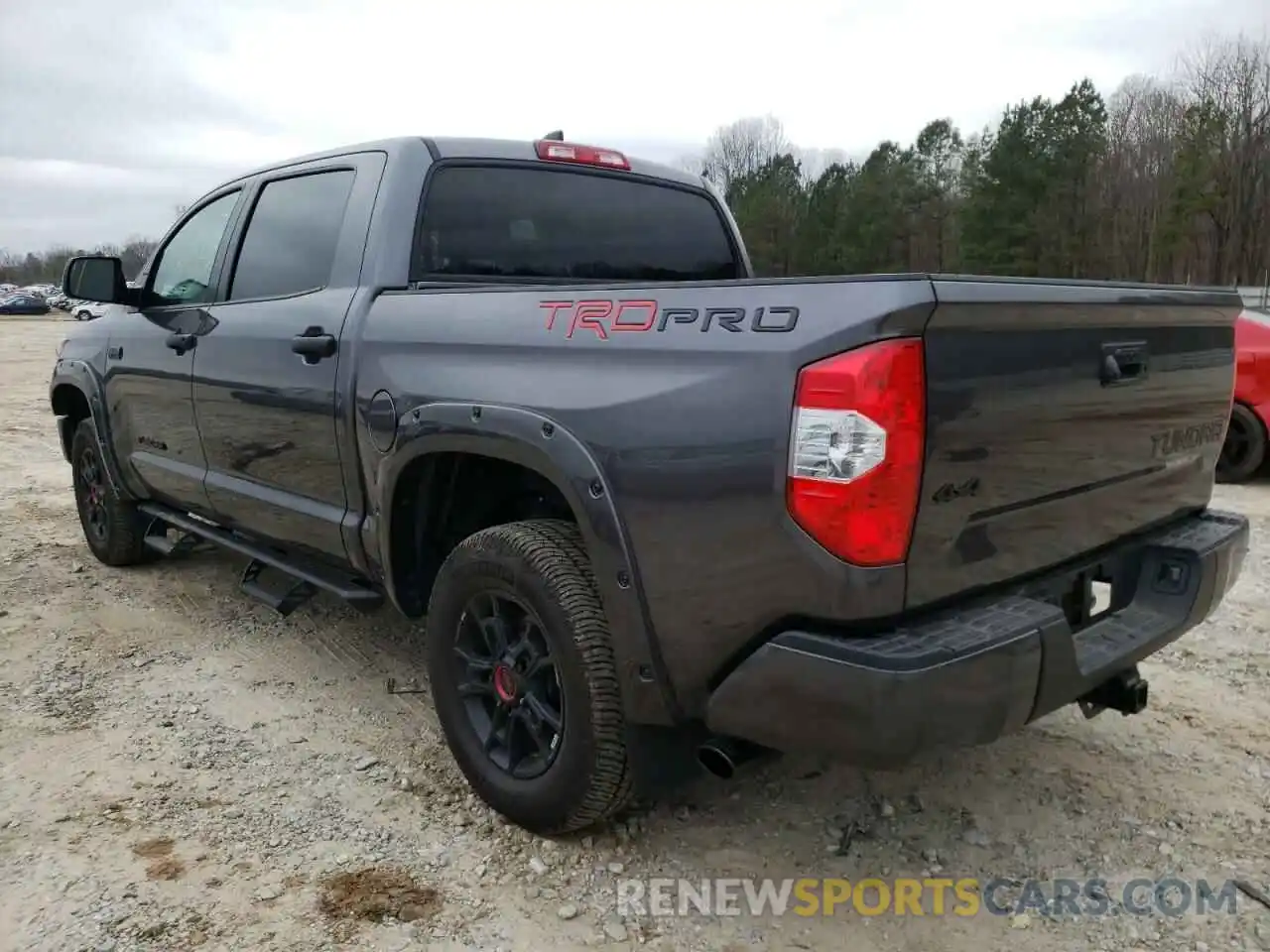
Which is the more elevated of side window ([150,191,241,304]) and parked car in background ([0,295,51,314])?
side window ([150,191,241,304])

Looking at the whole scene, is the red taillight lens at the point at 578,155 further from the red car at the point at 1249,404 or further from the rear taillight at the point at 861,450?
the red car at the point at 1249,404

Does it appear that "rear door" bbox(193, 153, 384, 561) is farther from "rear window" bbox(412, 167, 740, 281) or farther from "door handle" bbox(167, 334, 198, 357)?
"rear window" bbox(412, 167, 740, 281)

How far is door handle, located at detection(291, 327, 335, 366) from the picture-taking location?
327 centimetres

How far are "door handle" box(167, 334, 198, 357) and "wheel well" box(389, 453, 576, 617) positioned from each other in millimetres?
1613

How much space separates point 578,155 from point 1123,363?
2139 mm

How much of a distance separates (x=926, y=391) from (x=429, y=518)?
66.8 inches

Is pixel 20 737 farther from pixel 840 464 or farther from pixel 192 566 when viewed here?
pixel 840 464

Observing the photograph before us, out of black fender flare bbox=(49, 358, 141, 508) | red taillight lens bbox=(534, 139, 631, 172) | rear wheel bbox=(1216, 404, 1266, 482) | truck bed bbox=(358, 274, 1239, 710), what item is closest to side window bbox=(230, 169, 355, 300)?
red taillight lens bbox=(534, 139, 631, 172)

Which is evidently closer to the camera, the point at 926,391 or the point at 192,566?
the point at 926,391

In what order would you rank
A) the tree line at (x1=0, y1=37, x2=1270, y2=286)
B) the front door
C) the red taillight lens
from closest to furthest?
the red taillight lens, the front door, the tree line at (x1=0, y1=37, x2=1270, y2=286)

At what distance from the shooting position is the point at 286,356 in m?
3.49

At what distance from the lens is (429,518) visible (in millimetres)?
3117

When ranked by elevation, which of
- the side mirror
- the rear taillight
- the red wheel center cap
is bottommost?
Answer: the red wheel center cap

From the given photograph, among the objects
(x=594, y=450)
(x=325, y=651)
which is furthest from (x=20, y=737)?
(x=594, y=450)
